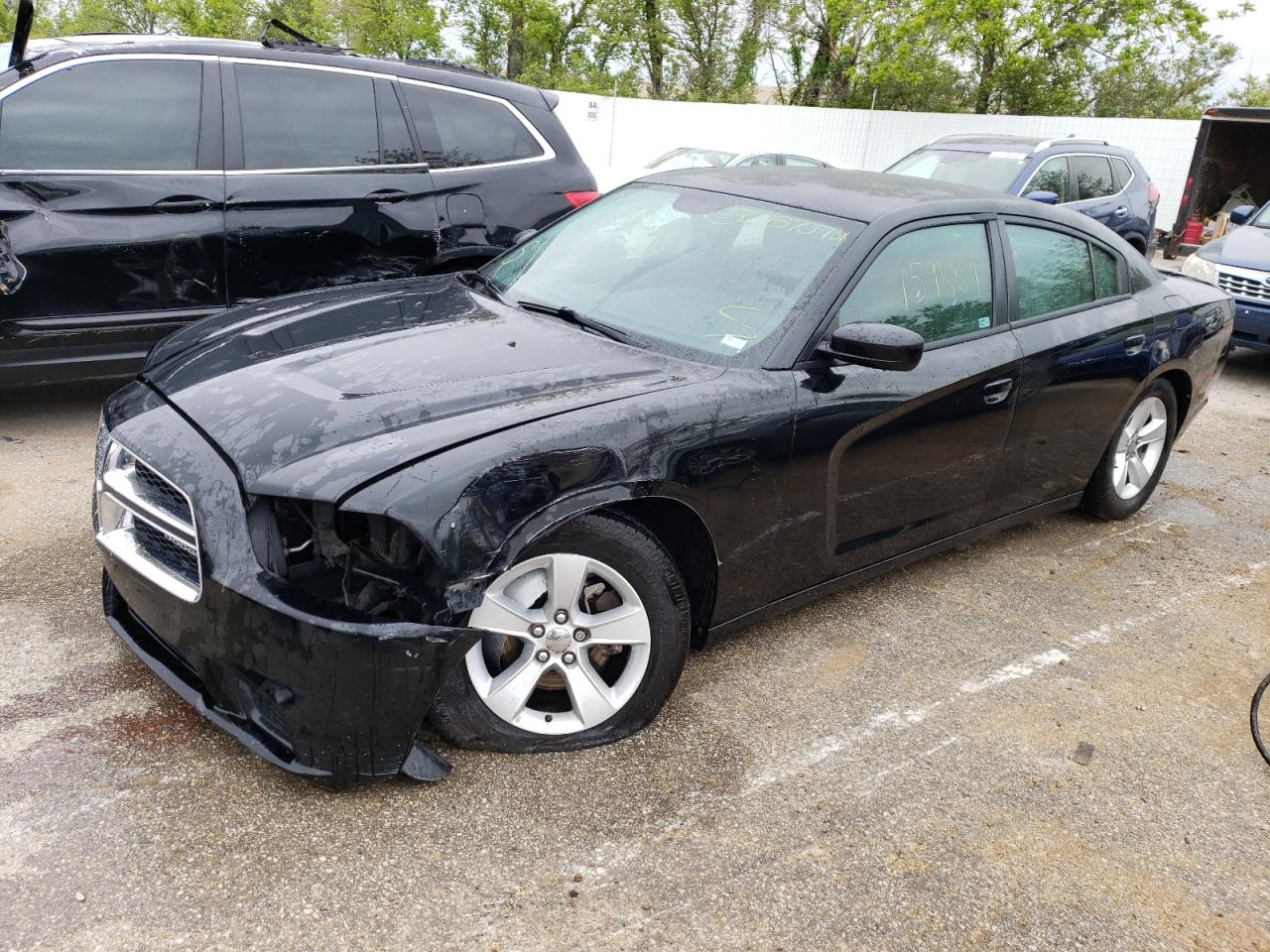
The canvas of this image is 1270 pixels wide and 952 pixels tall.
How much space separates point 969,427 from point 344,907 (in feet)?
8.62

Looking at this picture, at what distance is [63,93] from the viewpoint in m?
4.87

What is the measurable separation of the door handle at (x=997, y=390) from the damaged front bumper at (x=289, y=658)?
2.20 meters

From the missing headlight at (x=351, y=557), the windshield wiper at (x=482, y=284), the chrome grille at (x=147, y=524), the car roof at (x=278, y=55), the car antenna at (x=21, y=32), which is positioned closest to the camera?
the missing headlight at (x=351, y=557)

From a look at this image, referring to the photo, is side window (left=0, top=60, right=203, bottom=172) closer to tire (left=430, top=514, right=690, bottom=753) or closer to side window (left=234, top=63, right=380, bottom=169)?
side window (left=234, top=63, right=380, bottom=169)

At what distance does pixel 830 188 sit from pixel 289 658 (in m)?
2.60

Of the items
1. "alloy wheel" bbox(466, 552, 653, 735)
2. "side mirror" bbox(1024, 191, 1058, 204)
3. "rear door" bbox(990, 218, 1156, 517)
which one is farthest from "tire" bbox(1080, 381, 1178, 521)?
"side mirror" bbox(1024, 191, 1058, 204)

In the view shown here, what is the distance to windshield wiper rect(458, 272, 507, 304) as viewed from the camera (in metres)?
3.85

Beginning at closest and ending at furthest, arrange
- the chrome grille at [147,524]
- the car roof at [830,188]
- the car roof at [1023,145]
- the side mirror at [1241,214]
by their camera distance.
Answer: the chrome grille at [147,524] < the car roof at [830,188] < the side mirror at [1241,214] < the car roof at [1023,145]

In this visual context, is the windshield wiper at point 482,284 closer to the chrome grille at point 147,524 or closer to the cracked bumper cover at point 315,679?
the chrome grille at point 147,524

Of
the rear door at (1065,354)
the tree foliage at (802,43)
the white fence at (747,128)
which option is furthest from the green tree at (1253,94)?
the rear door at (1065,354)

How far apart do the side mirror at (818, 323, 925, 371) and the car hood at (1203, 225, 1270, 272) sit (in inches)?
263

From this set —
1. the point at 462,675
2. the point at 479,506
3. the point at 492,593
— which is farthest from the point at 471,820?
the point at 479,506

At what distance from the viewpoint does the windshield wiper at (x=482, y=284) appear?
385cm

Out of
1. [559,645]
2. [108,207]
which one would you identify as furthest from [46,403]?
[559,645]
